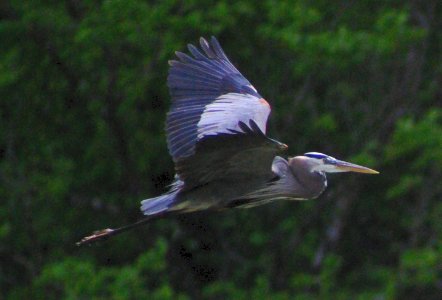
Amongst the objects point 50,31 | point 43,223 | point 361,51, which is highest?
point 50,31

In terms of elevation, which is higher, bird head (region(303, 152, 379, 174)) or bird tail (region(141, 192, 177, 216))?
bird tail (region(141, 192, 177, 216))

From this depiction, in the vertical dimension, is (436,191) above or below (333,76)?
below

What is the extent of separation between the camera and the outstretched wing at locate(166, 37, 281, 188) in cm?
722

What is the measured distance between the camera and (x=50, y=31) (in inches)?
481

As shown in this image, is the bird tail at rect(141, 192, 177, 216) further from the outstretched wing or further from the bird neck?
the bird neck

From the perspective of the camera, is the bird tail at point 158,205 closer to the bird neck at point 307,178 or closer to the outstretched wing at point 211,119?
the outstretched wing at point 211,119

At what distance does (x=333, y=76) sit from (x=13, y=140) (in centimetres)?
273

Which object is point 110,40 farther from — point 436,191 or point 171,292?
point 436,191

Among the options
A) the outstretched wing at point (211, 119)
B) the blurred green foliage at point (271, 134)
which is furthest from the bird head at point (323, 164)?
the blurred green foliage at point (271, 134)

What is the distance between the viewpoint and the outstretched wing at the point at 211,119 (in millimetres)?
7223

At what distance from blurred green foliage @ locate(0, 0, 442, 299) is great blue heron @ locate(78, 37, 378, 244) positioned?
349 centimetres

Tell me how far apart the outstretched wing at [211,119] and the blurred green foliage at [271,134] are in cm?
345

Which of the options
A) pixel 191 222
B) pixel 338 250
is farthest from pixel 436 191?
pixel 191 222

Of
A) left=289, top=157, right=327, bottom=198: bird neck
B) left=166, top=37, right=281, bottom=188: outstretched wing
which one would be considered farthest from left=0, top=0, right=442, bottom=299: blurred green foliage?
left=289, top=157, right=327, bottom=198: bird neck
